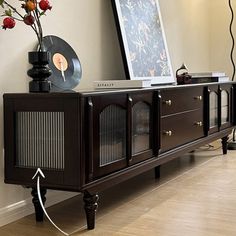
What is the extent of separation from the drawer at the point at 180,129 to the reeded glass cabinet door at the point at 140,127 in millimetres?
174

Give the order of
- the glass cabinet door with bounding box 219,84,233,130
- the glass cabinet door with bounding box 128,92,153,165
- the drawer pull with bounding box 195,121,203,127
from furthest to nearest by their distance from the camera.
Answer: the glass cabinet door with bounding box 219,84,233,130 < the drawer pull with bounding box 195,121,203,127 < the glass cabinet door with bounding box 128,92,153,165

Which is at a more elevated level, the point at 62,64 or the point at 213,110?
the point at 62,64

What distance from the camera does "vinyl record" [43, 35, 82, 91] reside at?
255cm

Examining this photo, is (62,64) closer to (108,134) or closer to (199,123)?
(108,134)

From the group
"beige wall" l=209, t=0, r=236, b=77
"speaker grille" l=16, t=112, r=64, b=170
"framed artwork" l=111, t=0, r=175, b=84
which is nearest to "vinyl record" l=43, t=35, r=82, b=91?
"speaker grille" l=16, t=112, r=64, b=170

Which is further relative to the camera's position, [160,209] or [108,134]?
[160,209]

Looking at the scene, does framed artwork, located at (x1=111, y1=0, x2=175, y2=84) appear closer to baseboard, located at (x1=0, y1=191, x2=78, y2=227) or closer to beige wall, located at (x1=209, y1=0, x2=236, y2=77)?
baseboard, located at (x1=0, y1=191, x2=78, y2=227)

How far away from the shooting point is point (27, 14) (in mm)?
2270

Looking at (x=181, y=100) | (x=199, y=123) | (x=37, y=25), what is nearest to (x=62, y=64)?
(x=37, y=25)

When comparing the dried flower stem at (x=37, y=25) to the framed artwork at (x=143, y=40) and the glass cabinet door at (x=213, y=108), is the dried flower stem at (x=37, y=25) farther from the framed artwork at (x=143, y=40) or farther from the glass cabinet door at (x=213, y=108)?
the glass cabinet door at (x=213, y=108)

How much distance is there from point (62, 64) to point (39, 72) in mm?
371

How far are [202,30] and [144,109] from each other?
8.51 feet

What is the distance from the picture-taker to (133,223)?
228 cm

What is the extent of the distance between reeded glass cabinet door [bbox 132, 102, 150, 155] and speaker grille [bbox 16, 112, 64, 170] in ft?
1.74
